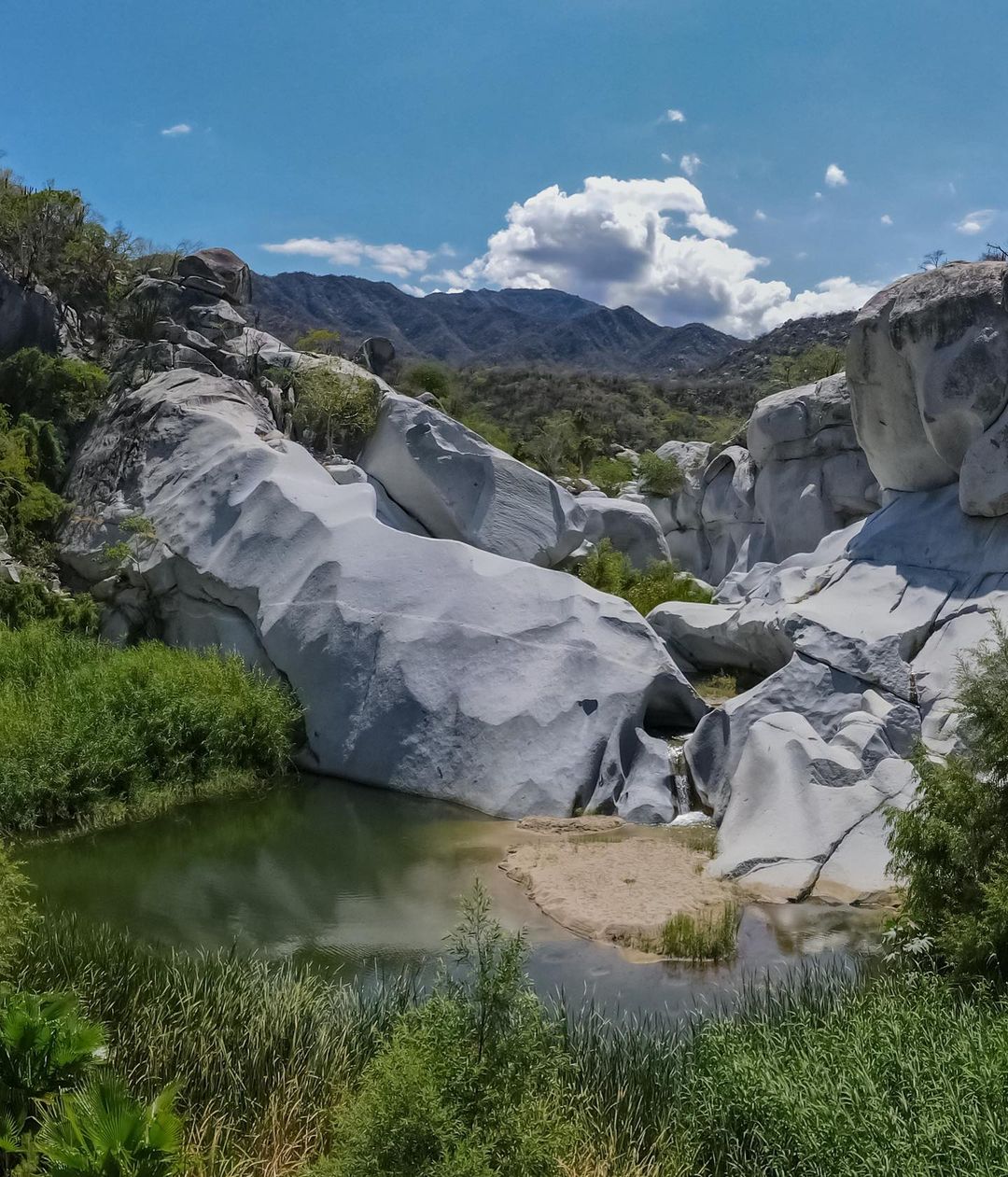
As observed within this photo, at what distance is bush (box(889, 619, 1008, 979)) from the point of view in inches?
311

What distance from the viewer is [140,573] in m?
18.8

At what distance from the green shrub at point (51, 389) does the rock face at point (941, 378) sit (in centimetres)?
1653

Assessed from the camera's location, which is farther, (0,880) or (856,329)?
(856,329)

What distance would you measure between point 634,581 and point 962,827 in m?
17.4

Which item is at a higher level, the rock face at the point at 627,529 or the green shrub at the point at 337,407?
the green shrub at the point at 337,407

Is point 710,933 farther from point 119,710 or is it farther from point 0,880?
point 119,710

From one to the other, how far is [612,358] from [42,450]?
13305 cm

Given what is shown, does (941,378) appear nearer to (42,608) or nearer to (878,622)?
(878,622)

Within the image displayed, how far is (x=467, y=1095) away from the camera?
4977 mm

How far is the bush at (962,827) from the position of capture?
789cm

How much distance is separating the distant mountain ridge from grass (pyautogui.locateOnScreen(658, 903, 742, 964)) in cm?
12413

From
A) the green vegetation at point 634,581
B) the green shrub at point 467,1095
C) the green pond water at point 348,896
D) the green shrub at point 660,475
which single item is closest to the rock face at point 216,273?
the green vegetation at point 634,581

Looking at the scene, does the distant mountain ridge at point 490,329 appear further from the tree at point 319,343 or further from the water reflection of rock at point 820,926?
the water reflection of rock at point 820,926

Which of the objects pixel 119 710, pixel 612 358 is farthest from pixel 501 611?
pixel 612 358
